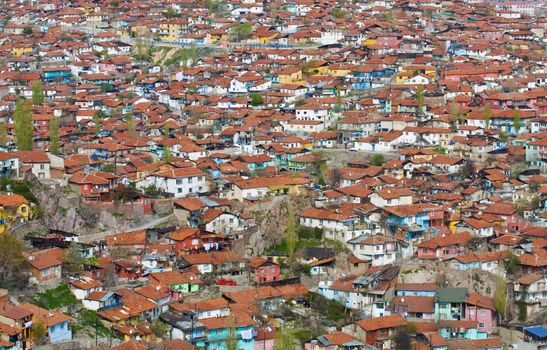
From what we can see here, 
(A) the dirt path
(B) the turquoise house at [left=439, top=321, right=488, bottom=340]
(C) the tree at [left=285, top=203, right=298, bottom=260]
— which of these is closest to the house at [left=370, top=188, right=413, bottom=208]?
(C) the tree at [left=285, top=203, right=298, bottom=260]

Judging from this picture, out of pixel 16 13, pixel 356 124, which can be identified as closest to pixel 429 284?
pixel 356 124

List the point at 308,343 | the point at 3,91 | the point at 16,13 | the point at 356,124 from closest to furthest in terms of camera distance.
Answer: the point at 308,343 → the point at 356,124 → the point at 3,91 → the point at 16,13

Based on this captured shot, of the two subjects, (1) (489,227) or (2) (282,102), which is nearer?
(1) (489,227)

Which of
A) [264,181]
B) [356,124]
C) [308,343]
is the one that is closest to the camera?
[308,343]

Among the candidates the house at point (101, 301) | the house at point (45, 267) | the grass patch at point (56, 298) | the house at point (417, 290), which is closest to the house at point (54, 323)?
the grass patch at point (56, 298)

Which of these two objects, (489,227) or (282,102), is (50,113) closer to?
(282,102)

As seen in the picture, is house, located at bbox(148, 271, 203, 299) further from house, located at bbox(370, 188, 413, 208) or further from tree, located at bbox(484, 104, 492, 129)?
tree, located at bbox(484, 104, 492, 129)

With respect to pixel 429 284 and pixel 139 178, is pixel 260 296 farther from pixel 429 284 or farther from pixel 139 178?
pixel 139 178
